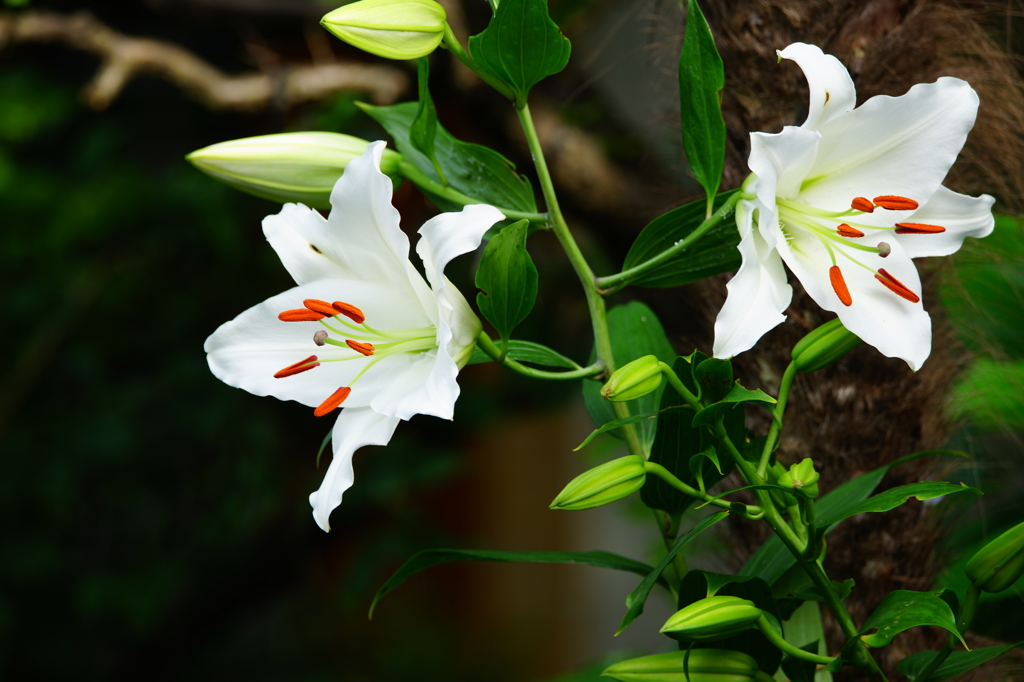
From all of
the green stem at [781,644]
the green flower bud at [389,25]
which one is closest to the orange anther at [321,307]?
the green flower bud at [389,25]

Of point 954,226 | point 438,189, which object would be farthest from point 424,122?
point 954,226

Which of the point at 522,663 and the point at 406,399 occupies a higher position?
the point at 406,399

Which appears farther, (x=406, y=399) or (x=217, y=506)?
(x=217, y=506)

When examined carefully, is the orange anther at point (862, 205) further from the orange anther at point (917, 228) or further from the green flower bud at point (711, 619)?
the green flower bud at point (711, 619)

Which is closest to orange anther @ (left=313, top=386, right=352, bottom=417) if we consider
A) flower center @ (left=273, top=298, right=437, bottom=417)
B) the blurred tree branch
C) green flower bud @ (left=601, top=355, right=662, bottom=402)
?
flower center @ (left=273, top=298, right=437, bottom=417)

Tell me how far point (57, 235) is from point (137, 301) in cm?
15

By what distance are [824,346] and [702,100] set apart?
12 cm

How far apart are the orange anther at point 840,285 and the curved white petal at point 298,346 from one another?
0.17 metres

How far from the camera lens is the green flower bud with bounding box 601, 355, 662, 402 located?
30cm

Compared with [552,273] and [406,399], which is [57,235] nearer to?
[552,273]

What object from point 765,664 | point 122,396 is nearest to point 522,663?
point 122,396

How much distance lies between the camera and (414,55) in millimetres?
349

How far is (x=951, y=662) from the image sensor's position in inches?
13.6

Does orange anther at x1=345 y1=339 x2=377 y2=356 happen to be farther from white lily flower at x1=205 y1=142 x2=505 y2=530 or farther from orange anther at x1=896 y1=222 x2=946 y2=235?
orange anther at x1=896 y1=222 x2=946 y2=235
